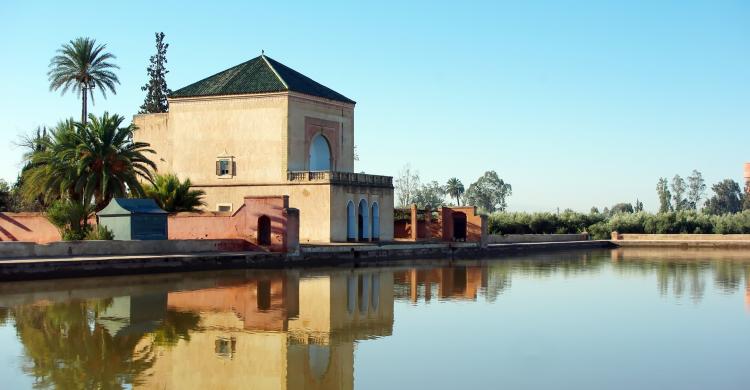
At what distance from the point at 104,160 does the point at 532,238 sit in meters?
27.1

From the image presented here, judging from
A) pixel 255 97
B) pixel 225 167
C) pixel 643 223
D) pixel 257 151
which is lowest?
pixel 643 223

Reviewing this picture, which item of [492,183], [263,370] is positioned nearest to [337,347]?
[263,370]

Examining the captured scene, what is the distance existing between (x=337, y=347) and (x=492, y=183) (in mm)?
97416

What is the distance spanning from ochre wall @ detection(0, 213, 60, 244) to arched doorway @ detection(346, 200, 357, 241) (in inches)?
456

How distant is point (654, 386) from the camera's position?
1075cm

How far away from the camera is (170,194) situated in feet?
110

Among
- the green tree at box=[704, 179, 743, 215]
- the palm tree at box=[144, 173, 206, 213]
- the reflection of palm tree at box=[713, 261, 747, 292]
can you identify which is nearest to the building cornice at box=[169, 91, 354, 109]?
the palm tree at box=[144, 173, 206, 213]

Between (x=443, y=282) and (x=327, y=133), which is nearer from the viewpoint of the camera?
(x=443, y=282)

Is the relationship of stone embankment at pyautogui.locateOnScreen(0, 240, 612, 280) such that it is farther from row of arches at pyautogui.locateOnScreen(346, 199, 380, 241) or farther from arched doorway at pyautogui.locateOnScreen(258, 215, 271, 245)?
row of arches at pyautogui.locateOnScreen(346, 199, 380, 241)

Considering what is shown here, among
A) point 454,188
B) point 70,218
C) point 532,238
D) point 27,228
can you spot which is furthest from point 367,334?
point 454,188

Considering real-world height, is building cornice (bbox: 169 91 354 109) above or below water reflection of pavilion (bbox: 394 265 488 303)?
above

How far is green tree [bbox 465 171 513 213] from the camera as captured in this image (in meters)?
105

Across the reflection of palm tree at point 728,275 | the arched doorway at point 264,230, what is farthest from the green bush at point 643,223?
the arched doorway at point 264,230

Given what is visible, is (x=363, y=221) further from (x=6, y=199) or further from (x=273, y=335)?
(x=273, y=335)
